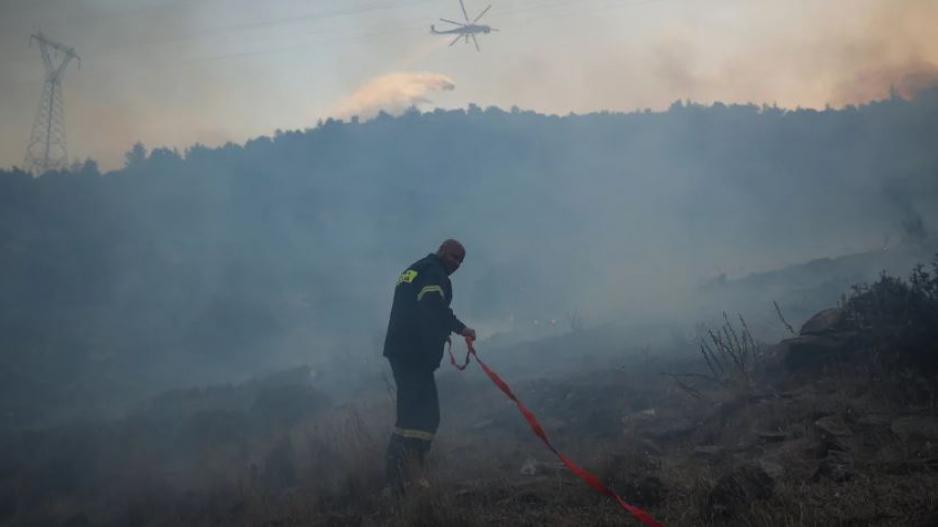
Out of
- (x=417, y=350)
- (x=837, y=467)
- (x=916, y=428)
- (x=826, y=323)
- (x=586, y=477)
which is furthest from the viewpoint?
(x=826, y=323)

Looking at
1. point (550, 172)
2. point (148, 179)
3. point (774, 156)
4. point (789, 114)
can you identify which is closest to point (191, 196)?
point (148, 179)

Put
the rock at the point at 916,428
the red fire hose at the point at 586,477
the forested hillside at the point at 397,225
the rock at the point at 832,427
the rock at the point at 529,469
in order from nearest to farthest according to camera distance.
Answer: the red fire hose at the point at 586,477 → the rock at the point at 916,428 → the rock at the point at 832,427 → the rock at the point at 529,469 → the forested hillside at the point at 397,225

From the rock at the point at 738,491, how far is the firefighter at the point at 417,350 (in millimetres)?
2127

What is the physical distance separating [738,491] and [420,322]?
2567mm

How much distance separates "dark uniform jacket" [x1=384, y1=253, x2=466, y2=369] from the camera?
4703mm

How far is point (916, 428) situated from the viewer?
378cm

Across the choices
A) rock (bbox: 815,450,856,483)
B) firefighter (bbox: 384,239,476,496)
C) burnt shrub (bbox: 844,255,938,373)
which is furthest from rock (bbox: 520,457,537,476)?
burnt shrub (bbox: 844,255,938,373)

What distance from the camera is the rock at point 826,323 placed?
6.27m

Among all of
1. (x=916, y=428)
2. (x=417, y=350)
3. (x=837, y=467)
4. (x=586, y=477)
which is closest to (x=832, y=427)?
(x=916, y=428)

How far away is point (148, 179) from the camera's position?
31.8 m

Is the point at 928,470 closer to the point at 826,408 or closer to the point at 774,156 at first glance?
the point at 826,408

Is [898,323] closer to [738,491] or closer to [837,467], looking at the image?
[837,467]

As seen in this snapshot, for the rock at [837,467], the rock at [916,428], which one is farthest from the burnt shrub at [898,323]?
the rock at [837,467]

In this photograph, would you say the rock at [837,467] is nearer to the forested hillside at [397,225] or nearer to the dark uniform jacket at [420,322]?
the dark uniform jacket at [420,322]
